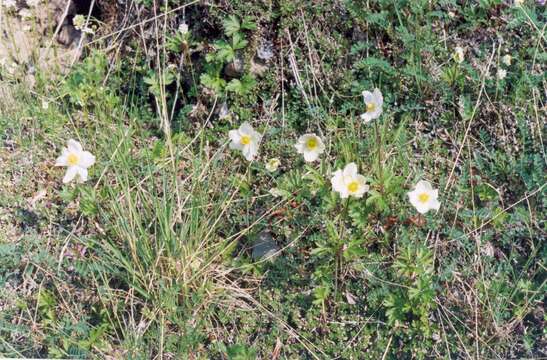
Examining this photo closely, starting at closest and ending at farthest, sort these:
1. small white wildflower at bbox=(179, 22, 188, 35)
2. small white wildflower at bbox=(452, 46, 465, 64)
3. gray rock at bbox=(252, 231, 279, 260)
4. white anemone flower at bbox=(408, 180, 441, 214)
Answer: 1. white anemone flower at bbox=(408, 180, 441, 214)
2. gray rock at bbox=(252, 231, 279, 260)
3. small white wildflower at bbox=(452, 46, 465, 64)
4. small white wildflower at bbox=(179, 22, 188, 35)

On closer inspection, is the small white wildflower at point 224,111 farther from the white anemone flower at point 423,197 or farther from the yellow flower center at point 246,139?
the white anemone flower at point 423,197

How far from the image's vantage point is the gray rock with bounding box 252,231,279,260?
2818mm

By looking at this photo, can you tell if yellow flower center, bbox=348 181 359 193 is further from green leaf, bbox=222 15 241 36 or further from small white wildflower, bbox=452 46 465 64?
green leaf, bbox=222 15 241 36

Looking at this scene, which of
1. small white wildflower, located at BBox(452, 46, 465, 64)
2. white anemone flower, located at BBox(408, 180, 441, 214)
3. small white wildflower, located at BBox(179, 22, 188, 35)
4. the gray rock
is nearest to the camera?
white anemone flower, located at BBox(408, 180, 441, 214)

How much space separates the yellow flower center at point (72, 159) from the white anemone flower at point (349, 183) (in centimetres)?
93

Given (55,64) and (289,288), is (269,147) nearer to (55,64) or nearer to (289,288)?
(289,288)

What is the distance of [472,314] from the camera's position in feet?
8.46

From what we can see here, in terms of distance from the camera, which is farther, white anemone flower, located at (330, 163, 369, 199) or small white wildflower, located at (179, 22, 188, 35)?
small white wildflower, located at (179, 22, 188, 35)

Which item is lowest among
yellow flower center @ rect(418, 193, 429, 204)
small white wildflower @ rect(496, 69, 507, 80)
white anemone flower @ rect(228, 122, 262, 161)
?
yellow flower center @ rect(418, 193, 429, 204)

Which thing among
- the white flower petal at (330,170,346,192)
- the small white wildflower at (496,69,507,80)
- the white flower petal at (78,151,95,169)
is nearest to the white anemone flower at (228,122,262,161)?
the white flower petal at (330,170,346,192)

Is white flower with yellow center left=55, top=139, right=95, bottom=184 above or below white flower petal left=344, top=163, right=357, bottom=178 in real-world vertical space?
above

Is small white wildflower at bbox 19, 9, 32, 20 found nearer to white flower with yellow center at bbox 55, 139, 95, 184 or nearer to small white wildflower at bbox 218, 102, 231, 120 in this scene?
small white wildflower at bbox 218, 102, 231, 120

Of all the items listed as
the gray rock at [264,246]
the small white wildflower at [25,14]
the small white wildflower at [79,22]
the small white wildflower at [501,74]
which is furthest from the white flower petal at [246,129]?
the small white wildflower at [25,14]

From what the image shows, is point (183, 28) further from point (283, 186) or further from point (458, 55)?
point (458, 55)
